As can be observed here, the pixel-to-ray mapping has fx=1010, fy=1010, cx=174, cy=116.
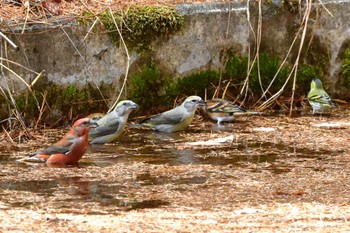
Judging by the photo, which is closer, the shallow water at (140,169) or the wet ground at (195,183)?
the wet ground at (195,183)

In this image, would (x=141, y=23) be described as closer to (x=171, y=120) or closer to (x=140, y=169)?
(x=171, y=120)

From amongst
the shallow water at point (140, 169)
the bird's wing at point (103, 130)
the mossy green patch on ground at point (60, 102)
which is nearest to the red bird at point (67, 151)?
the shallow water at point (140, 169)

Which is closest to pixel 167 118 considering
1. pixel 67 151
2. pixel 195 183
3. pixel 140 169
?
pixel 67 151

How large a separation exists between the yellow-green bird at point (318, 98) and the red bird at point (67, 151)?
3379 mm

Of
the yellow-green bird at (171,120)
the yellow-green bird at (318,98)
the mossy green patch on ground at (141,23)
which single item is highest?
the mossy green patch on ground at (141,23)

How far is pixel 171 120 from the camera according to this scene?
11133 mm

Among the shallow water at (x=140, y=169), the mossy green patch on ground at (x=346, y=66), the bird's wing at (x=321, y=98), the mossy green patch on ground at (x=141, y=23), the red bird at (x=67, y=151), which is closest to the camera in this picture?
the shallow water at (x=140, y=169)

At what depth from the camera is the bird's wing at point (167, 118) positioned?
1104 centimetres

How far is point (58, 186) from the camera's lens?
26.2ft

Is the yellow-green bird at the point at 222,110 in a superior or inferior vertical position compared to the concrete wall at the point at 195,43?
inferior

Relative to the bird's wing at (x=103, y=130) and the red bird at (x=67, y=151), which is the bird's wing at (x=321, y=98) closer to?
the bird's wing at (x=103, y=130)

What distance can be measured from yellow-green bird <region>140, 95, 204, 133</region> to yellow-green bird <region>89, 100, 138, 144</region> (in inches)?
15.9

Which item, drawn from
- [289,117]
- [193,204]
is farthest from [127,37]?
[193,204]

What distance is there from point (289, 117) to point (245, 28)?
4.02ft
